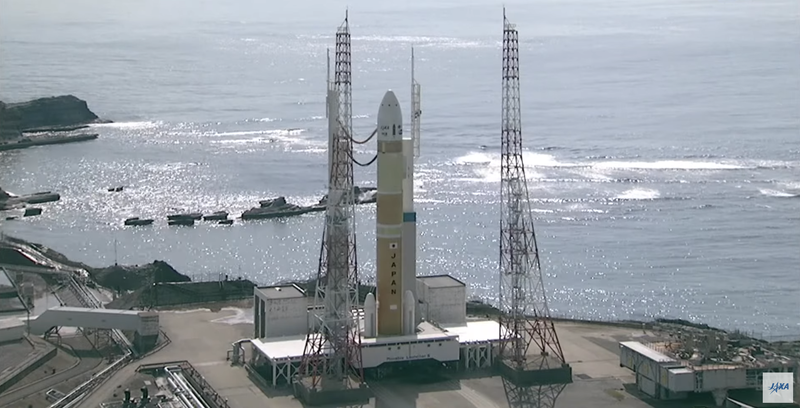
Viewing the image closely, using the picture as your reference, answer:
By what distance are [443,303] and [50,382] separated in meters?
8.73

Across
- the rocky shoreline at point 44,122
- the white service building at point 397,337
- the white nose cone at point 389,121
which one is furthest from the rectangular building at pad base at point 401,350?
the rocky shoreline at point 44,122

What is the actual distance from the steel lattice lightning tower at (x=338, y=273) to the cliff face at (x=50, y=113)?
52.2 metres

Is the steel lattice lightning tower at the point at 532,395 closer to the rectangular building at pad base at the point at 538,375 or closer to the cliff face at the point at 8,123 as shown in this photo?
the rectangular building at pad base at the point at 538,375

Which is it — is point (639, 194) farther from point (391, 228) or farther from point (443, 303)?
point (391, 228)

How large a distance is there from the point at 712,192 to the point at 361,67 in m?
57.3

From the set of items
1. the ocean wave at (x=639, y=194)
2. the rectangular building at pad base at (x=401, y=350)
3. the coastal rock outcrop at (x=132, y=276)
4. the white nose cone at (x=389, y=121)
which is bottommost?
the rectangular building at pad base at (x=401, y=350)

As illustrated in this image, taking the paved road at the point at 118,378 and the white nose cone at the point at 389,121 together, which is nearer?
the paved road at the point at 118,378

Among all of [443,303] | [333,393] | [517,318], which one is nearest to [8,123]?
[443,303]

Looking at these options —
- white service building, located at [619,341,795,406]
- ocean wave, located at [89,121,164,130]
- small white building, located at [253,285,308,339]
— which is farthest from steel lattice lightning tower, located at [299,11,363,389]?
ocean wave, located at [89,121,164,130]

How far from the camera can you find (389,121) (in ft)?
89.1

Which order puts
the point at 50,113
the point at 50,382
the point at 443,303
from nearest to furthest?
the point at 50,382, the point at 443,303, the point at 50,113

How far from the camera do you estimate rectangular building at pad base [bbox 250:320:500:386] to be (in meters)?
26.3

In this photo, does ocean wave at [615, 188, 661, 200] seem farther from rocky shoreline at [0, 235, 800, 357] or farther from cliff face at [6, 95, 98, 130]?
cliff face at [6, 95, 98, 130]

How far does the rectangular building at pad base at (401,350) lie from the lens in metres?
26.3
